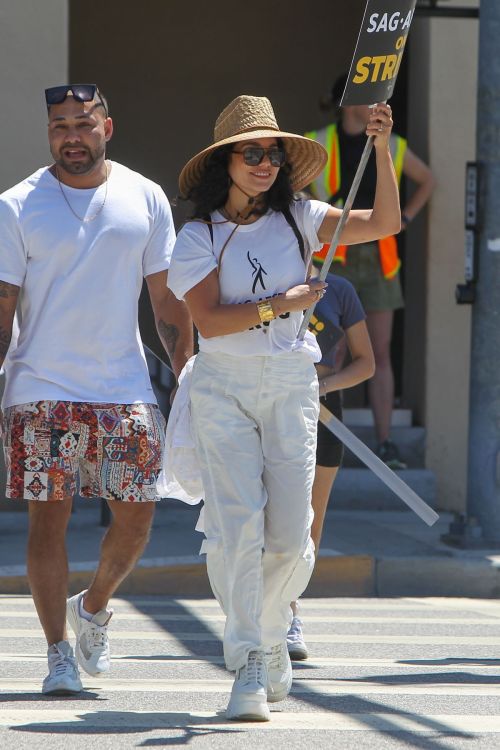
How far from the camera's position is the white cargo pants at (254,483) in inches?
208

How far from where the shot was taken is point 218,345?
5.36 metres

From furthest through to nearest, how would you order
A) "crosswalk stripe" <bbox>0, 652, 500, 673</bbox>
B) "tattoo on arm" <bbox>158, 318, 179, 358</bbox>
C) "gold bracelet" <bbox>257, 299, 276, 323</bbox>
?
1. "crosswalk stripe" <bbox>0, 652, 500, 673</bbox>
2. "tattoo on arm" <bbox>158, 318, 179, 358</bbox>
3. "gold bracelet" <bbox>257, 299, 276, 323</bbox>

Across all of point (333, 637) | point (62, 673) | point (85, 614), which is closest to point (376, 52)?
point (85, 614)

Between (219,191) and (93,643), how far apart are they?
1.66m

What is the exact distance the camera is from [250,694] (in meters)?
5.18

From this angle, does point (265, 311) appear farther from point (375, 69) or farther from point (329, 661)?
point (329, 661)

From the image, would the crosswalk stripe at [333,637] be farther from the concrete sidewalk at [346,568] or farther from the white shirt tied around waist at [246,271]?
the white shirt tied around waist at [246,271]

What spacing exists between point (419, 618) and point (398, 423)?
365 cm

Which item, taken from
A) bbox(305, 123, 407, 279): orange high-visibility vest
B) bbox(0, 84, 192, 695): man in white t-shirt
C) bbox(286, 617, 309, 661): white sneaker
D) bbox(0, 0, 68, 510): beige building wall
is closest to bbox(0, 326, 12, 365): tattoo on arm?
bbox(0, 84, 192, 695): man in white t-shirt

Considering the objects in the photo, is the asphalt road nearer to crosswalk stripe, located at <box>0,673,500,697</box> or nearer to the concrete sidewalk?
crosswalk stripe, located at <box>0,673,500,697</box>

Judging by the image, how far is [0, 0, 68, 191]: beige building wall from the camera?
10320mm

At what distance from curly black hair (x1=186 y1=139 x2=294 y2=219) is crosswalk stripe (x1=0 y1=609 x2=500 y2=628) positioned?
9.15 feet

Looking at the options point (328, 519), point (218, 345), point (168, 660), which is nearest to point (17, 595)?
point (168, 660)

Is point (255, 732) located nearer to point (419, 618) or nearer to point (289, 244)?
A: point (289, 244)
